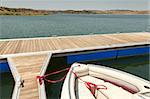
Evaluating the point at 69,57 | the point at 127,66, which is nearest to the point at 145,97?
the point at 69,57

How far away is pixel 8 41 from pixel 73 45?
11.3 feet

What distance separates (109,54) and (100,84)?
16.0 ft

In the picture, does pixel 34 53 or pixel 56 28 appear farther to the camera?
pixel 56 28

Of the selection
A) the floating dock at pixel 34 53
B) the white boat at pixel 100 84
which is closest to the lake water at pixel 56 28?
the floating dock at pixel 34 53

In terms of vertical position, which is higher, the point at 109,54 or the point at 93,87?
the point at 93,87

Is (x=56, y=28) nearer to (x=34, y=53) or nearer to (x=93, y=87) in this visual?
(x=34, y=53)

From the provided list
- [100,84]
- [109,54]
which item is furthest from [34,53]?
[100,84]

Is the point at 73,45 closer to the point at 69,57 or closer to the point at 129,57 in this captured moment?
the point at 69,57

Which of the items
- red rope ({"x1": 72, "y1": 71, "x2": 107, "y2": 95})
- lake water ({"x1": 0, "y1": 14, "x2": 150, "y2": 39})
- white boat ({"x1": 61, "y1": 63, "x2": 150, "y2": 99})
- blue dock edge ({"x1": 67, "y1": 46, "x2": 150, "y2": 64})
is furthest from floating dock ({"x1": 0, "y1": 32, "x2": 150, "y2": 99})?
lake water ({"x1": 0, "y1": 14, "x2": 150, "y2": 39})

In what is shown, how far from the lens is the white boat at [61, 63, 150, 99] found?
5.36 meters

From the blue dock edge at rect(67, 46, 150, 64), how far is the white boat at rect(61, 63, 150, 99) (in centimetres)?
333

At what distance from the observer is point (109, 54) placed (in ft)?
35.4

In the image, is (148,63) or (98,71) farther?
(148,63)

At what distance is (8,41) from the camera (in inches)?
450
